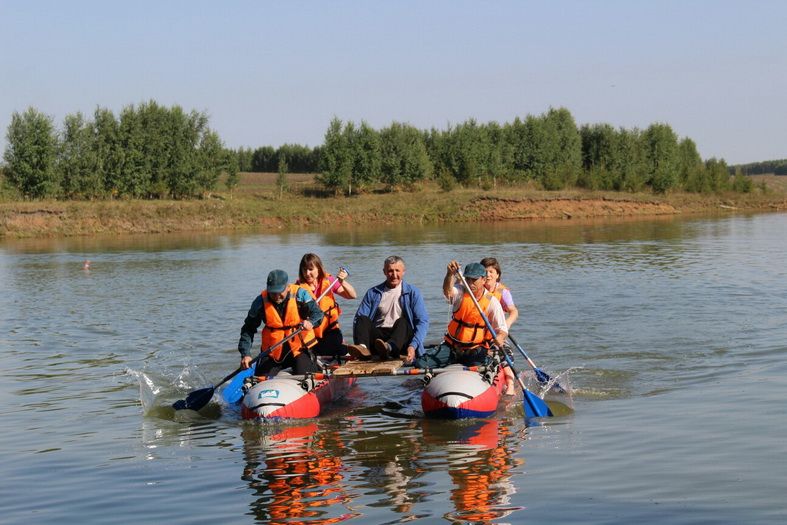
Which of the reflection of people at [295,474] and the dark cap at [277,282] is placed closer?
the reflection of people at [295,474]

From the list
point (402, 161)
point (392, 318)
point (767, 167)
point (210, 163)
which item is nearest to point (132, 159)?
point (210, 163)

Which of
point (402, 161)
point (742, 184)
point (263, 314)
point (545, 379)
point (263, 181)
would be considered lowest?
point (545, 379)

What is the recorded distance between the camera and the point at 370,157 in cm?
7581

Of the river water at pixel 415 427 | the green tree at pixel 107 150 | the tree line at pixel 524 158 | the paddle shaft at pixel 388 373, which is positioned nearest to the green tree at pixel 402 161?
the tree line at pixel 524 158

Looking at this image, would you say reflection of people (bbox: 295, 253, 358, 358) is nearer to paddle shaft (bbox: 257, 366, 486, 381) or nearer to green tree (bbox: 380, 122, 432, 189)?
paddle shaft (bbox: 257, 366, 486, 381)

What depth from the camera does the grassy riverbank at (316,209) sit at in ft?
190

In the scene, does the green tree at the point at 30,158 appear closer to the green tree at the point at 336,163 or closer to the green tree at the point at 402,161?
the green tree at the point at 336,163

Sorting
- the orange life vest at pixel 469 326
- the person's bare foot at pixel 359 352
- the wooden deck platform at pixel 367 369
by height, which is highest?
the orange life vest at pixel 469 326

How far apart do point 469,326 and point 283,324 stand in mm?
2295

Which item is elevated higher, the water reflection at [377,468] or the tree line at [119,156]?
the tree line at [119,156]

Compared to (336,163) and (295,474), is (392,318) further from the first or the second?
(336,163)

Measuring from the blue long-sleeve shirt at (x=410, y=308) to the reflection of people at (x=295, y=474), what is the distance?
80.2 inches

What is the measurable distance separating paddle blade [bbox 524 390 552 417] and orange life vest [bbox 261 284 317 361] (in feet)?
9.00

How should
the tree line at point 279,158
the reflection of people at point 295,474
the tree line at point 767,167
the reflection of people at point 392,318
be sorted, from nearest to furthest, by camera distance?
the reflection of people at point 295,474 → the reflection of people at point 392,318 → the tree line at point 279,158 → the tree line at point 767,167
